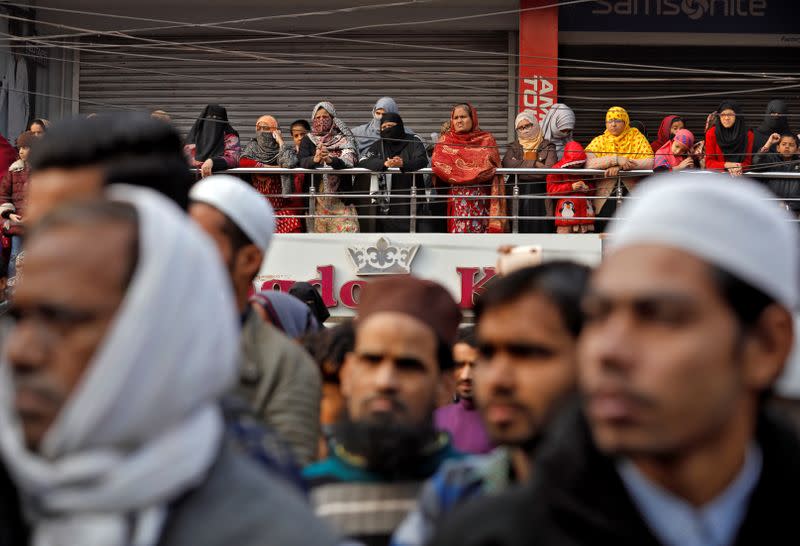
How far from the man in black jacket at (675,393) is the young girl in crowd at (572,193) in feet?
33.2

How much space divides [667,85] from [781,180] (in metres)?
5.49

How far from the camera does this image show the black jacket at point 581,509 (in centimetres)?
183

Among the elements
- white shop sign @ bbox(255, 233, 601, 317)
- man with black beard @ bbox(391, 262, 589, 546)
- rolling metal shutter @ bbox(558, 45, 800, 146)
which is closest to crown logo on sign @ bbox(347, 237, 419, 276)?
white shop sign @ bbox(255, 233, 601, 317)

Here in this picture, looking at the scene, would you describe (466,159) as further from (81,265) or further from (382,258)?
(81,265)

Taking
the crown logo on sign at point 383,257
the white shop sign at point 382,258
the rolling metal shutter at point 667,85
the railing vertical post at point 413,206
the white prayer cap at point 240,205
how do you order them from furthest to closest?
1. the rolling metal shutter at point 667,85
2. the crown logo on sign at point 383,257
3. the white shop sign at point 382,258
4. the railing vertical post at point 413,206
5. the white prayer cap at point 240,205

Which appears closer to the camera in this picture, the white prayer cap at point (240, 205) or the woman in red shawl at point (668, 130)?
the white prayer cap at point (240, 205)

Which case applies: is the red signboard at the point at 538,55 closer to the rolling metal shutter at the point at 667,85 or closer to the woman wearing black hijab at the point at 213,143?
the rolling metal shutter at the point at 667,85

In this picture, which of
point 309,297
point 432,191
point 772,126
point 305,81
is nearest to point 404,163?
point 432,191

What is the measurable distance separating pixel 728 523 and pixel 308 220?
11713mm

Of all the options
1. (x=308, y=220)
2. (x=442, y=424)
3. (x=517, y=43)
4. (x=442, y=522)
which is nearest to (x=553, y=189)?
(x=308, y=220)

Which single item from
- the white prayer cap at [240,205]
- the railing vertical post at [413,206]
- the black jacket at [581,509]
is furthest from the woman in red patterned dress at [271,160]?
the black jacket at [581,509]

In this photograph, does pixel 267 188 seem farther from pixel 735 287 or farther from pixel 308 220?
pixel 735 287

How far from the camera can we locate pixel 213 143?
484 inches

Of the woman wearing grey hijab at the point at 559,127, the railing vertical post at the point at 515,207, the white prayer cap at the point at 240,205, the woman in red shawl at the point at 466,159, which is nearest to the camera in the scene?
the white prayer cap at the point at 240,205
